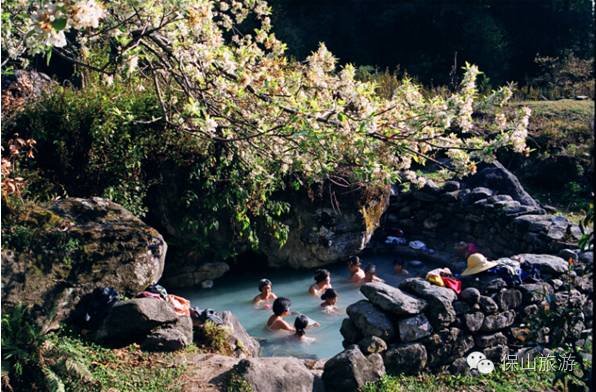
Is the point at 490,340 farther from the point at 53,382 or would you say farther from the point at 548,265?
the point at 53,382

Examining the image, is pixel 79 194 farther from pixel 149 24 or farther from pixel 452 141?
pixel 452 141

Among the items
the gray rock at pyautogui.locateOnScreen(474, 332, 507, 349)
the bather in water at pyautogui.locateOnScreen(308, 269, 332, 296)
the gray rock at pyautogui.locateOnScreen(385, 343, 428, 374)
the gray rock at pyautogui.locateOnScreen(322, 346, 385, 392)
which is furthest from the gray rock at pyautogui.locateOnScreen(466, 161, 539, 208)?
the gray rock at pyautogui.locateOnScreen(322, 346, 385, 392)

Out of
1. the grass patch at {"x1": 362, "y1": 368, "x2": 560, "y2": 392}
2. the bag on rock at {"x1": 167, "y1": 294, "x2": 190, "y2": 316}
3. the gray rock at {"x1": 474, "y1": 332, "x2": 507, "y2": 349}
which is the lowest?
the grass patch at {"x1": 362, "y1": 368, "x2": 560, "y2": 392}

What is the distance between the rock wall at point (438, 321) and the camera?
5.96 m

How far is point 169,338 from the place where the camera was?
5609 mm

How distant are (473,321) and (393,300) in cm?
89

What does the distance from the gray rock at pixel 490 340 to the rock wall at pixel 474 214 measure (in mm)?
3241

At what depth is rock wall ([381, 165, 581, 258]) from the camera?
10.0m

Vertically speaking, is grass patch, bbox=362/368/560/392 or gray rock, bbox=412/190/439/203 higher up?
gray rock, bbox=412/190/439/203

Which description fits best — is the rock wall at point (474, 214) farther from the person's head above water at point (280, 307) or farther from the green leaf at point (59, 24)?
the green leaf at point (59, 24)

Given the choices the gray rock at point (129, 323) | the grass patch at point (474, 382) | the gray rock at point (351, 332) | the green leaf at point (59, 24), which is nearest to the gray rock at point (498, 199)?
the grass patch at point (474, 382)

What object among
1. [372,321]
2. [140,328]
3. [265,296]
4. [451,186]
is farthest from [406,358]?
[451,186]

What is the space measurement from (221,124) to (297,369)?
2.17 metres

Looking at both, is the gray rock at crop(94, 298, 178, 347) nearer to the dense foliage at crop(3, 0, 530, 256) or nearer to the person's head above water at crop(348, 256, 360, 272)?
the dense foliage at crop(3, 0, 530, 256)
